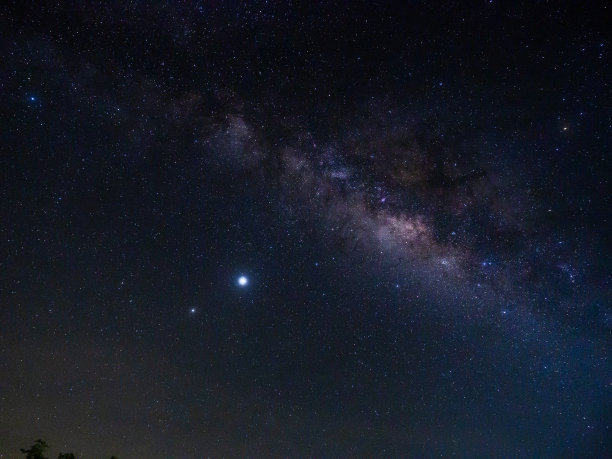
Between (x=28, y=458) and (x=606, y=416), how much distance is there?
93.5m

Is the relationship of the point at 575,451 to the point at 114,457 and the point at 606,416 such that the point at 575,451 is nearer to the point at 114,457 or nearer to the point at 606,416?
the point at 606,416

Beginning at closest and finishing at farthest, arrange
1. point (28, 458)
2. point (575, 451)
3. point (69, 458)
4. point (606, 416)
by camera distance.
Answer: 1. point (28, 458)
2. point (69, 458)
3. point (606, 416)
4. point (575, 451)

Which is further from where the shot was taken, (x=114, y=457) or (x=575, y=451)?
(x=575, y=451)

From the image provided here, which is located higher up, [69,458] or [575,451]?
[575,451]

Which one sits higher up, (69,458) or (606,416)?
(606,416)

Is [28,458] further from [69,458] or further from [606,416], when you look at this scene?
[606,416]

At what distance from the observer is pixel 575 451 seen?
270 feet

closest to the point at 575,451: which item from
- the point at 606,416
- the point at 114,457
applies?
the point at 606,416

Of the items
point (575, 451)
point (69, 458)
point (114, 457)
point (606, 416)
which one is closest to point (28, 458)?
point (69, 458)

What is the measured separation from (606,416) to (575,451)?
1560 centimetres

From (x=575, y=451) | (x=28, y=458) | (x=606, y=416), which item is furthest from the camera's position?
(x=575, y=451)

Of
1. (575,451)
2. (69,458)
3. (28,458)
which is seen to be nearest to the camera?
(28,458)

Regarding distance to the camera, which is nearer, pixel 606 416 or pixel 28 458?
pixel 28 458

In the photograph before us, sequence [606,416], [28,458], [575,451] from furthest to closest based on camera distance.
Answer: [575,451] < [606,416] < [28,458]
